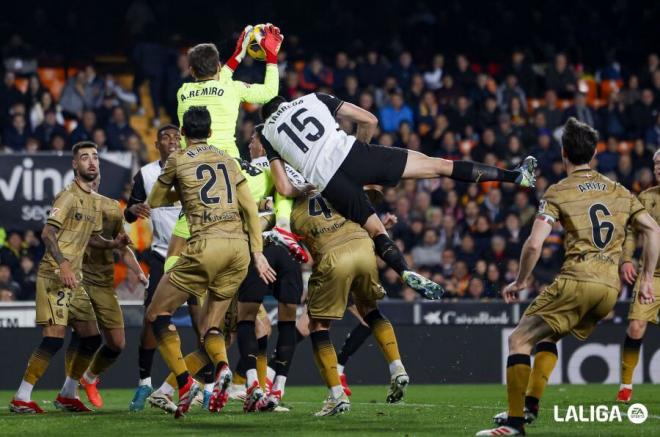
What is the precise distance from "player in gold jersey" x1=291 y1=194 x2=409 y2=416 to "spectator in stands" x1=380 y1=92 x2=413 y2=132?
1204cm

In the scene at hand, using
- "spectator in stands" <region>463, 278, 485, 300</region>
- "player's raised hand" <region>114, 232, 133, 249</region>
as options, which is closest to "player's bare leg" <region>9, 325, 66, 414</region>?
"player's raised hand" <region>114, 232, 133, 249</region>

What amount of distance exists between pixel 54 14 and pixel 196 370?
14.9 meters

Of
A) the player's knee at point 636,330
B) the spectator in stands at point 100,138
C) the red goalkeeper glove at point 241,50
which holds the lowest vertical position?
the player's knee at point 636,330

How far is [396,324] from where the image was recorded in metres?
16.8

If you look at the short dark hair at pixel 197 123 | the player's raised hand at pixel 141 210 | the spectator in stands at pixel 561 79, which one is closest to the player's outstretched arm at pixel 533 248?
the short dark hair at pixel 197 123

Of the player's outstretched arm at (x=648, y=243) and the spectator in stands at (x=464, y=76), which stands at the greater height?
the spectator in stands at (x=464, y=76)

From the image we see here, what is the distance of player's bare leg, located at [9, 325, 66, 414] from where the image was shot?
11.3 metres

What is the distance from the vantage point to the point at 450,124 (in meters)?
22.8

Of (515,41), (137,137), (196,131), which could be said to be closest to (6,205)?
(137,137)

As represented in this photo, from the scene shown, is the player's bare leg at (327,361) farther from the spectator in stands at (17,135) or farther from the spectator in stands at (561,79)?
the spectator in stands at (561,79)

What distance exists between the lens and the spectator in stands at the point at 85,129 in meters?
20.7

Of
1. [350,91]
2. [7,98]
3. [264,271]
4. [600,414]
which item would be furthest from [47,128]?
[600,414]

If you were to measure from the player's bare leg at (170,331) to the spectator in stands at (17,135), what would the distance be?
37.4 feet

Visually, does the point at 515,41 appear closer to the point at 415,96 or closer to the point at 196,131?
the point at 415,96
